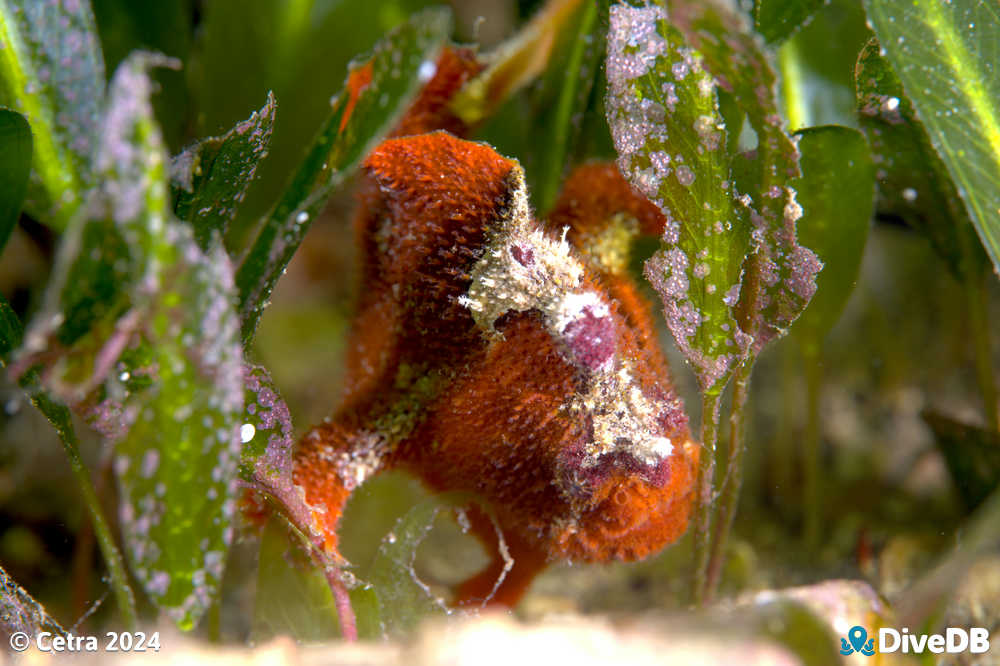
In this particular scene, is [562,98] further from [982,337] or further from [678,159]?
[982,337]

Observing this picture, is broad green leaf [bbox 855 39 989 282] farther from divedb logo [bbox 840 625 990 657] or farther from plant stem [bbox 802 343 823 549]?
divedb logo [bbox 840 625 990 657]

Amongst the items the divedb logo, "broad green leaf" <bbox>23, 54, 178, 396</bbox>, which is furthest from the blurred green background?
"broad green leaf" <bbox>23, 54, 178, 396</bbox>

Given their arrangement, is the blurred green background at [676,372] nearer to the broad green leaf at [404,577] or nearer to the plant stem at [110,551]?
the broad green leaf at [404,577]

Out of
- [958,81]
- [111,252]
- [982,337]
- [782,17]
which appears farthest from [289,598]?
[982,337]

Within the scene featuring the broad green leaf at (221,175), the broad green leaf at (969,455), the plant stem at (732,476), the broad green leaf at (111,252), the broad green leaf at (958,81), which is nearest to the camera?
the broad green leaf at (111,252)

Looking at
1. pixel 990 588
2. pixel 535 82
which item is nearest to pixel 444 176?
pixel 535 82

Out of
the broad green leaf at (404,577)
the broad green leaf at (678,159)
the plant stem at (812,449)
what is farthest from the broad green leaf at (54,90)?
the plant stem at (812,449)
